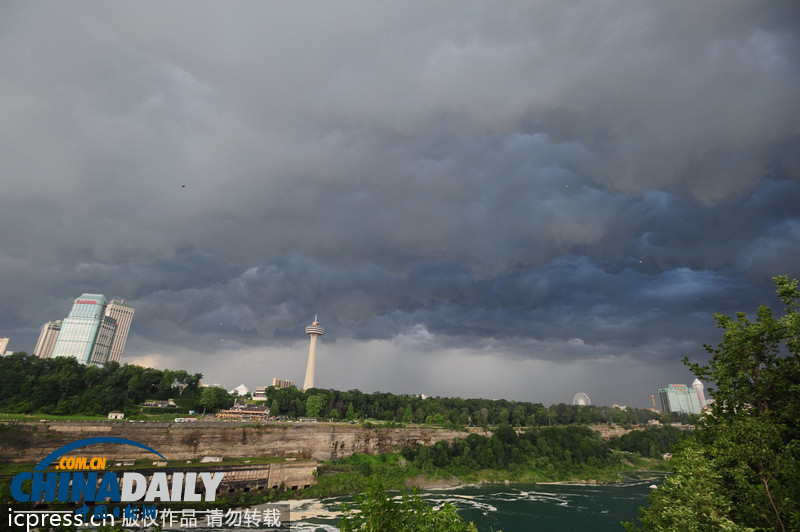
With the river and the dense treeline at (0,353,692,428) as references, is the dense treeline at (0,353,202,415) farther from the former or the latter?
the river

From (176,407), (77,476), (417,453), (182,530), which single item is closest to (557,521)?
(417,453)

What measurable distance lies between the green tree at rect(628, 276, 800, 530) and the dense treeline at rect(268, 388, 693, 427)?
431ft

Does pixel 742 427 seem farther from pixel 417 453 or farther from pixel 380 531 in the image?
pixel 417 453

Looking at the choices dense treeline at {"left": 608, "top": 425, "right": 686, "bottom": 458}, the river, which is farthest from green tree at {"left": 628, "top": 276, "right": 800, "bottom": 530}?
dense treeline at {"left": 608, "top": 425, "right": 686, "bottom": 458}

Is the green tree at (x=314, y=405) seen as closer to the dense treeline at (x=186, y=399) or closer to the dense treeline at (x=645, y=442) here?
the dense treeline at (x=186, y=399)

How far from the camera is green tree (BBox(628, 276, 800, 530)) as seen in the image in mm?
18703

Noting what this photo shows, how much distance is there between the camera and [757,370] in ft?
82.7

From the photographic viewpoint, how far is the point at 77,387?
367ft

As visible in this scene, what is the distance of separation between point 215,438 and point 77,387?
46.2 metres

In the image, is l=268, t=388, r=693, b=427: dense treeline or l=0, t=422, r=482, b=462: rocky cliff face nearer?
l=0, t=422, r=482, b=462: rocky cliff face

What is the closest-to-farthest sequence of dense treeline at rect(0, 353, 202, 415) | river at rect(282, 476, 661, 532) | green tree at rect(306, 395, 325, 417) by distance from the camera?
river at rect(282, 476, 661, 532) → dense treeline at rect(0, 353, 202, 415) → green tree at rect(306, 395, 325, 417)

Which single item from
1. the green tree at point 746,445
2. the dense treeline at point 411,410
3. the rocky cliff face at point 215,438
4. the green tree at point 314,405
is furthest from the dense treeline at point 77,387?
the green tree at point 746,445

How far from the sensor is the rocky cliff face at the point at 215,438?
81562mm

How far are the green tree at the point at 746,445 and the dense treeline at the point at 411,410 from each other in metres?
131
